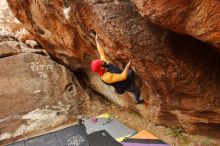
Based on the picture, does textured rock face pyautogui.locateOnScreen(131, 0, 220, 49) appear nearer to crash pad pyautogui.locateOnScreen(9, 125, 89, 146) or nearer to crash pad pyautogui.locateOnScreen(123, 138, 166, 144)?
crash pad pyautogui.locateOnScreen(123, 138, 166, 144)

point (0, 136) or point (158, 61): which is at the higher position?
point (158, 61)

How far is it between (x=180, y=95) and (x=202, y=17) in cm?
261

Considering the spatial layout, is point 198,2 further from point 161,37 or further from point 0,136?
point 0,136

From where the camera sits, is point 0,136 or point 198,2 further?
point 0,136

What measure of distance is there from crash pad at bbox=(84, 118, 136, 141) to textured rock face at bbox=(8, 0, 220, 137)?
798mm

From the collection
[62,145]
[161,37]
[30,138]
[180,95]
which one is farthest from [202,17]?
[30,138]

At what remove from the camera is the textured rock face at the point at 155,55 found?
5613mm

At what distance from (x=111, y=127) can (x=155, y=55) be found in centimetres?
364

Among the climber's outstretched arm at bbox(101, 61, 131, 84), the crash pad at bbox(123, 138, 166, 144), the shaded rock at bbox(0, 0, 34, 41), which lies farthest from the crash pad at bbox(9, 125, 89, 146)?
the shaded rock at bbox(0, 0, 34, 41)

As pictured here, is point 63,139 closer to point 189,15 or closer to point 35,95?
point 35,95

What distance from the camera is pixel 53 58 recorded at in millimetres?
11141

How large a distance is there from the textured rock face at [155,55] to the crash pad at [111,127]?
798 millimetres

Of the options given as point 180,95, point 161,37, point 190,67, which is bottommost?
point 180,95

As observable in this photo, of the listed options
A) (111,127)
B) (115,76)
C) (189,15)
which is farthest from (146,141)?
(189,15)
